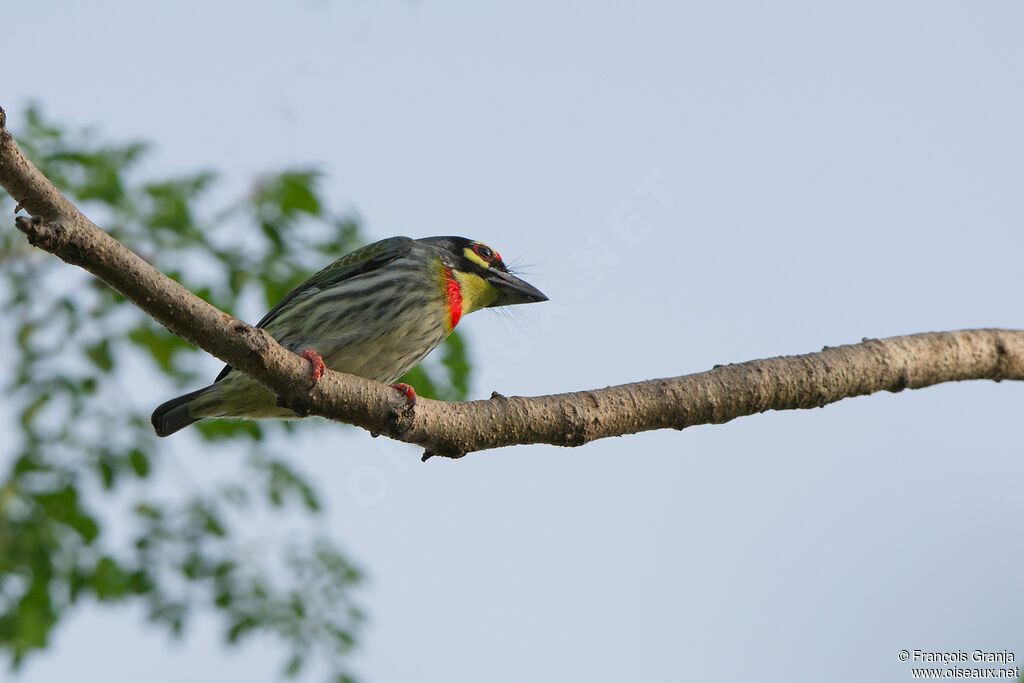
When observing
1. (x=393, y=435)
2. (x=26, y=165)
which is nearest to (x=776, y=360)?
(x=393, y=435)

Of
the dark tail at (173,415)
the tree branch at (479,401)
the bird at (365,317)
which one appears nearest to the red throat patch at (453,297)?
the bird at (365,317)

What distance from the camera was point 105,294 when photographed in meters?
5.87

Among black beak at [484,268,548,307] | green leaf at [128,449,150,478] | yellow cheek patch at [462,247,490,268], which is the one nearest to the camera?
black beak at [484,268,548,307]

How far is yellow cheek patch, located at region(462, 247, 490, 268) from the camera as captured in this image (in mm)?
5254

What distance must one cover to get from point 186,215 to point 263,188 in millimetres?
486

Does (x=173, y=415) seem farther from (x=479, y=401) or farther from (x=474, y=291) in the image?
(x=479, y=401)

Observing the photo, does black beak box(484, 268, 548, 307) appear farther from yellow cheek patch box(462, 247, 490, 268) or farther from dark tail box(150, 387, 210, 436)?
dark tail box(150, 387, 210, 436)

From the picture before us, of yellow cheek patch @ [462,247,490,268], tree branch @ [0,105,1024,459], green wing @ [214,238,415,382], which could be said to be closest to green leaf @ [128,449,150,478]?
green wing @ [214,238,415,382]

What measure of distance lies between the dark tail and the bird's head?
1449 mm

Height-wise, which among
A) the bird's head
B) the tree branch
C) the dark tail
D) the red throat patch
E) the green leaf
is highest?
the bird's head

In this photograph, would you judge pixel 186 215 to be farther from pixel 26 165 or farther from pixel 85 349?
pixel 26 165

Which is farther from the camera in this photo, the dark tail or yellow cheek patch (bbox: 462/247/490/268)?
yellow cheek patch (bbox: 462/247/490/268)

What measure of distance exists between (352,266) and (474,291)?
658 mm

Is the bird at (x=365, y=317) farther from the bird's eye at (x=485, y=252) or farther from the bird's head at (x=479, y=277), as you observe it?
the bird's eye at (x=485, y=252)
